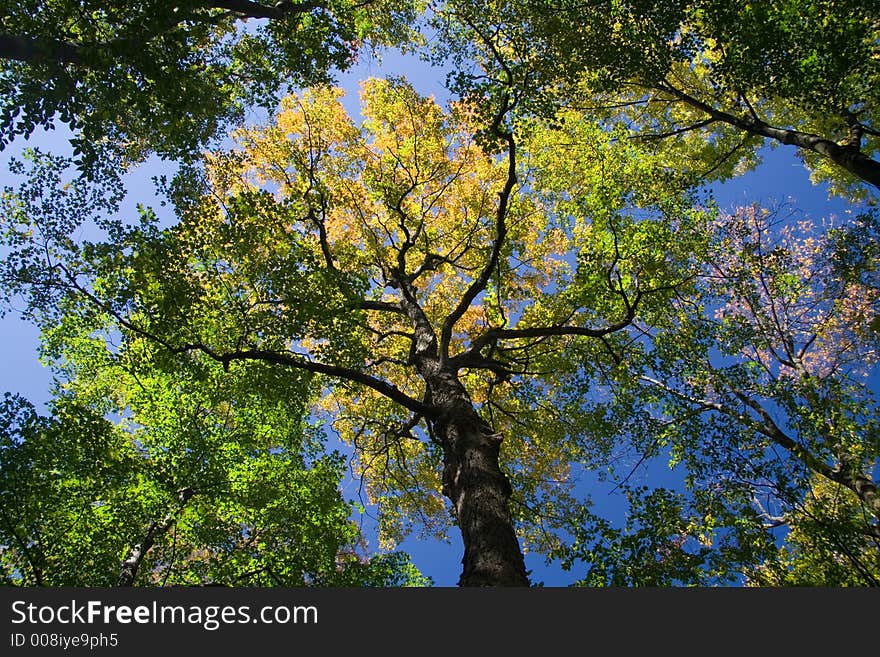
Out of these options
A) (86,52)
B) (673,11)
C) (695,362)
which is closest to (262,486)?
(86,52)

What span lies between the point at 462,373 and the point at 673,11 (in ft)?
30.0

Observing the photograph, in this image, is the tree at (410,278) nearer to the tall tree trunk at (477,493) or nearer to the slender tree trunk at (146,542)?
the tall tree trunk at (477,493)

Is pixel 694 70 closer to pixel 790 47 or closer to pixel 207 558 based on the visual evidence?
pixel 790 47

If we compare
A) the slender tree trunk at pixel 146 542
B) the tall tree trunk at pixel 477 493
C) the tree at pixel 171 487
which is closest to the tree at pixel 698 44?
the tall tree trunk at pixel 477 493

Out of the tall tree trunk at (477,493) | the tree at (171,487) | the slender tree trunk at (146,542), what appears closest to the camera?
the tall tree trunk at (477,493)

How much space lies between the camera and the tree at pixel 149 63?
523 centimetres

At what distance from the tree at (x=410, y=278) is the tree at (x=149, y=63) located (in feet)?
4.22

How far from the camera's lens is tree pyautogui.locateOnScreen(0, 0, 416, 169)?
5.23 metres

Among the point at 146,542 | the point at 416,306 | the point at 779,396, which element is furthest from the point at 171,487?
the point at 779,396

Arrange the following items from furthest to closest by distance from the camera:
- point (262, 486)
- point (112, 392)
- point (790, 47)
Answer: point (112, 392)
point (262, 486)
point (790, 47)

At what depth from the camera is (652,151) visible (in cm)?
1312

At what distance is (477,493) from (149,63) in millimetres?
6614

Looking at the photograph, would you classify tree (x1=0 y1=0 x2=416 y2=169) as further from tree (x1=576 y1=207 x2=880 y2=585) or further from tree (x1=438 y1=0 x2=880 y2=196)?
tree (x1=576 y1=207 x2=880 y2=585)

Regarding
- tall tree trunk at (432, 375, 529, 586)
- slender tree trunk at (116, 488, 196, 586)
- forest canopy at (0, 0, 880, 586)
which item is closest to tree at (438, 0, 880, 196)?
forest canopy at (0, 0, 880, 586)
